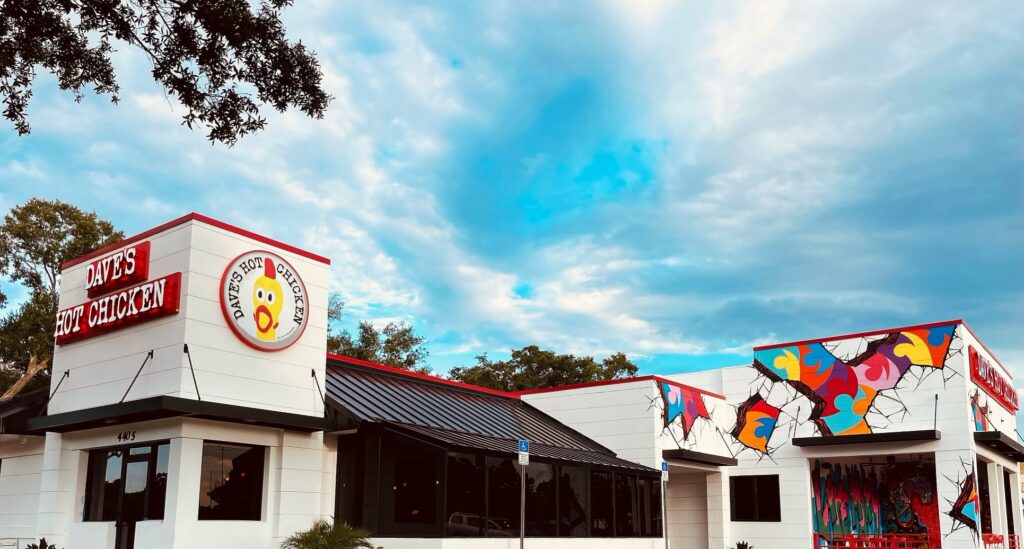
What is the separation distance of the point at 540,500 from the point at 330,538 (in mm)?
5881

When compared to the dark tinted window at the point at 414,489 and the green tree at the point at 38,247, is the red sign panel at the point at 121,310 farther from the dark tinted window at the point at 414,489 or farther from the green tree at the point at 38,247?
the green tree at the point at 38,247

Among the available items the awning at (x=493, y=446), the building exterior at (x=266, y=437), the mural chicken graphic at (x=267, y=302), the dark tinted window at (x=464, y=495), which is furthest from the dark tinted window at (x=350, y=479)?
the mural chicken graphic at (x=267, y=302)

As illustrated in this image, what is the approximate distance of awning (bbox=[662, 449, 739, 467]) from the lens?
85.4 feet

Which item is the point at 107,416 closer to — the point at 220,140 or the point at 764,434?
the point at 220,140

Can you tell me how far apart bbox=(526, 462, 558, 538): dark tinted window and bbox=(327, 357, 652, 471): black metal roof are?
38 centimetres

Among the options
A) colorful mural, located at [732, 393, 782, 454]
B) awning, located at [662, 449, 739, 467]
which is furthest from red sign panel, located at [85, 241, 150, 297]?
colorful mural, located at [732, 393, 782, 454]

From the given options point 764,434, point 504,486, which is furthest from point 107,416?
point 764,434

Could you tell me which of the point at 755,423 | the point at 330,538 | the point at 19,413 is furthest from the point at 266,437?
the point at 755,423

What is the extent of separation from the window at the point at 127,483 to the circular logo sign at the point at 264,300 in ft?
8.48

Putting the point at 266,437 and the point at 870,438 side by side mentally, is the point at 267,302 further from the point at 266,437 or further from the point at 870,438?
the point at 870,438

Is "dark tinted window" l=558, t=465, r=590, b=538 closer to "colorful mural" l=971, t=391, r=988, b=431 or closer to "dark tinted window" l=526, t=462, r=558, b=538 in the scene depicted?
"dark tinted window" l=526, t=462, r=558, b=538

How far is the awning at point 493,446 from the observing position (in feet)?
57.3

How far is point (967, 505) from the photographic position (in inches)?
995

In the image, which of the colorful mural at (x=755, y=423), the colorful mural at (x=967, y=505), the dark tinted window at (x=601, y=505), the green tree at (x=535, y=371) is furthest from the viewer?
the green tree at (x=535, y=371)
